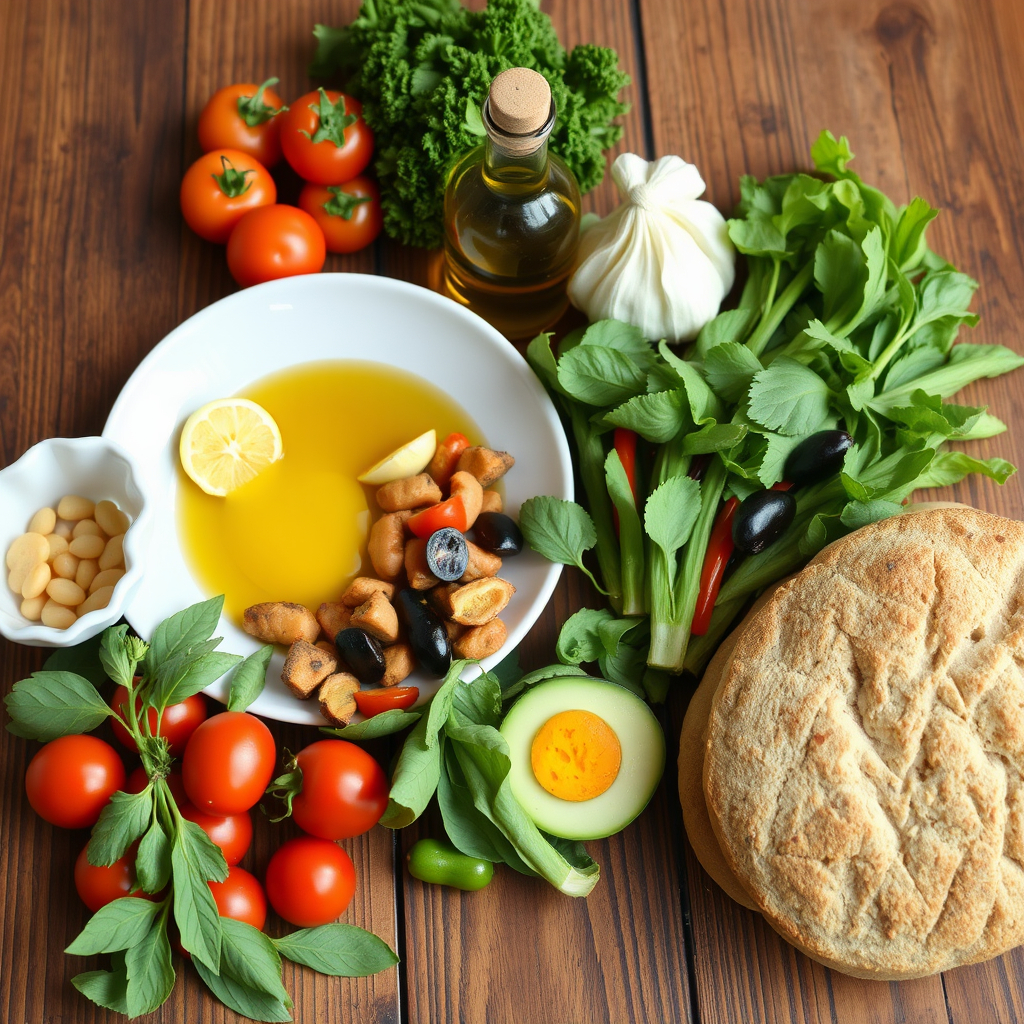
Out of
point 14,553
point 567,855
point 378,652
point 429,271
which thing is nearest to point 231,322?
point 429,271

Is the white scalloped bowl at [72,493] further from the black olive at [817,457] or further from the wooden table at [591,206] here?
the black olive at [817,457]

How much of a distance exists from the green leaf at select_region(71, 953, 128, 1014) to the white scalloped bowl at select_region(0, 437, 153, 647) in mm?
589

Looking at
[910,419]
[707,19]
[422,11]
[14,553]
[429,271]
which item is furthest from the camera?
[707,19]

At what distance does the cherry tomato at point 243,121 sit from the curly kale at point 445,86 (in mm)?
214

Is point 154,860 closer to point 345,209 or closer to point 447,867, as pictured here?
point 447,867

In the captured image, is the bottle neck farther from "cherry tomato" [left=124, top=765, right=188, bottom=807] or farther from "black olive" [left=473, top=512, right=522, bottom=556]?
"cherry tomato" [left=124, top=765, right=188, bottom=807]

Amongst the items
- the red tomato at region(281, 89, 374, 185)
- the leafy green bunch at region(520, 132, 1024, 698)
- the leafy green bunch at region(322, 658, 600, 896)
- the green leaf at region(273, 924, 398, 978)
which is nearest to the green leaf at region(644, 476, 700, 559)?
the leafy green bunch at region(520, 132, 1024, 698)

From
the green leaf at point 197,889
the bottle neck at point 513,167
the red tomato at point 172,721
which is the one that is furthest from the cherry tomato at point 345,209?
the green leaf at point 197,889

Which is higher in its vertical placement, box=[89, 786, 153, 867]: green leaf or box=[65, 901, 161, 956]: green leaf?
box=[89, 786, 153, 867]: green leaf

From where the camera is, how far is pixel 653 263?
6.17 feet

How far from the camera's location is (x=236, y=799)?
5.37ft

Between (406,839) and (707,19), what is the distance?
6.94 feet

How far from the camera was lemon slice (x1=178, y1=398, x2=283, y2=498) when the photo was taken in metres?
1.86

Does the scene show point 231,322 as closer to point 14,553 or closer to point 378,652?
point 14,553
